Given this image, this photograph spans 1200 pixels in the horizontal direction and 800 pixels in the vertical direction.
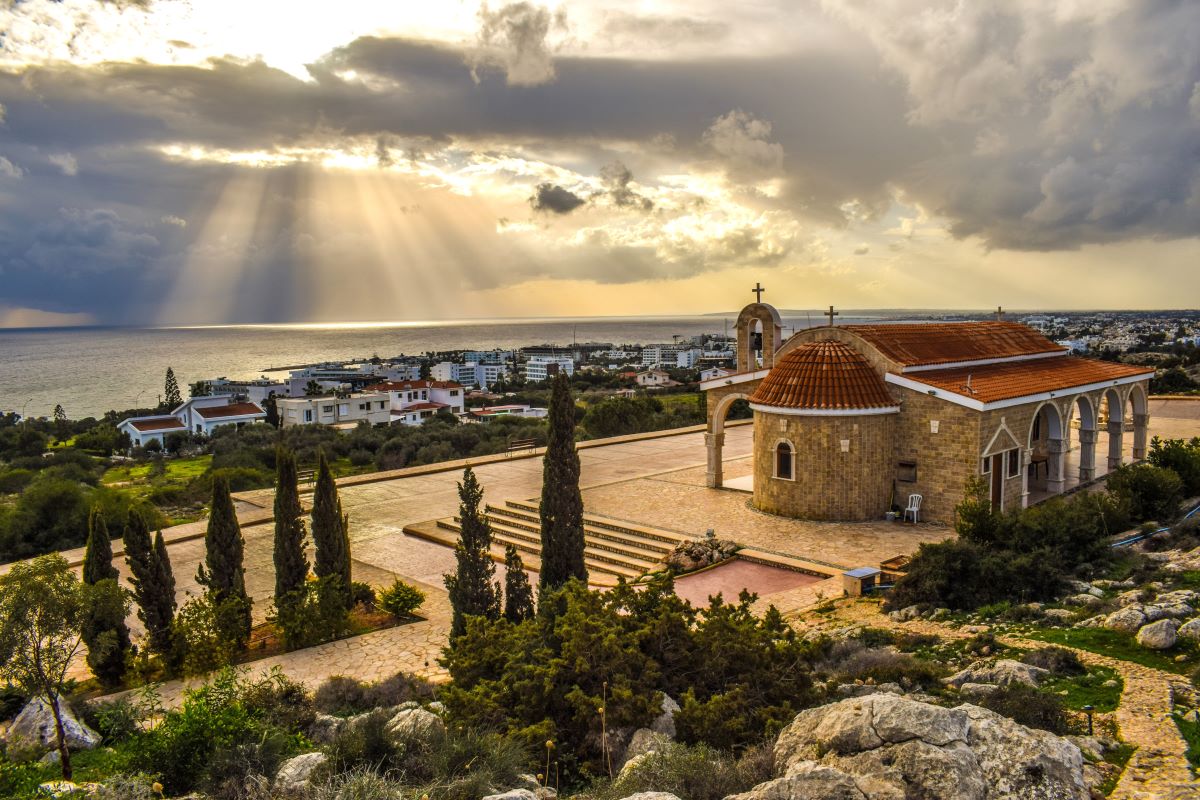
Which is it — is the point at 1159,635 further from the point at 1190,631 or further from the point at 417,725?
the point at 417,725

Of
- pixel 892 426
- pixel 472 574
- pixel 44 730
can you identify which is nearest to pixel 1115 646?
pixel 472 574

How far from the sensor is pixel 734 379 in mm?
18797

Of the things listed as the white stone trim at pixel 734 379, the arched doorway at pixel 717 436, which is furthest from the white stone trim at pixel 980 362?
the arched doorway at pixel 717 436

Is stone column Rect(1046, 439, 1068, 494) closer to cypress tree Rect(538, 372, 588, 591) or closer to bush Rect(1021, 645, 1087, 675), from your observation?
bush Rect(1021, 645, 1087, 675)

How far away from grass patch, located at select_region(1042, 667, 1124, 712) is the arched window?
28.5 ft

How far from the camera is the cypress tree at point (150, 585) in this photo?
34.4ft

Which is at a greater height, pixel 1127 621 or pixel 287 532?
pixel 287 532

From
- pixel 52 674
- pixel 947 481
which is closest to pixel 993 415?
pixel 947 481

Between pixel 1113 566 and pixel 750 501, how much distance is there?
743cm

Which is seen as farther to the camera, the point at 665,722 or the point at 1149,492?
the point at 1149,492

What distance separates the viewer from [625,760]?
629 centimetres

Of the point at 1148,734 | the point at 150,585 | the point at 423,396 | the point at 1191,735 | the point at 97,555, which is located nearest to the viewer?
the point at 1191,735

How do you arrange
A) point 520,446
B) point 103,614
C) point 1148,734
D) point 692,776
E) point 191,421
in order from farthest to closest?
1. point 191,421
2. point 520,446
3. point 103,614
4. point 1148,734
5. point 692,776

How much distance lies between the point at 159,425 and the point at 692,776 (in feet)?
186
